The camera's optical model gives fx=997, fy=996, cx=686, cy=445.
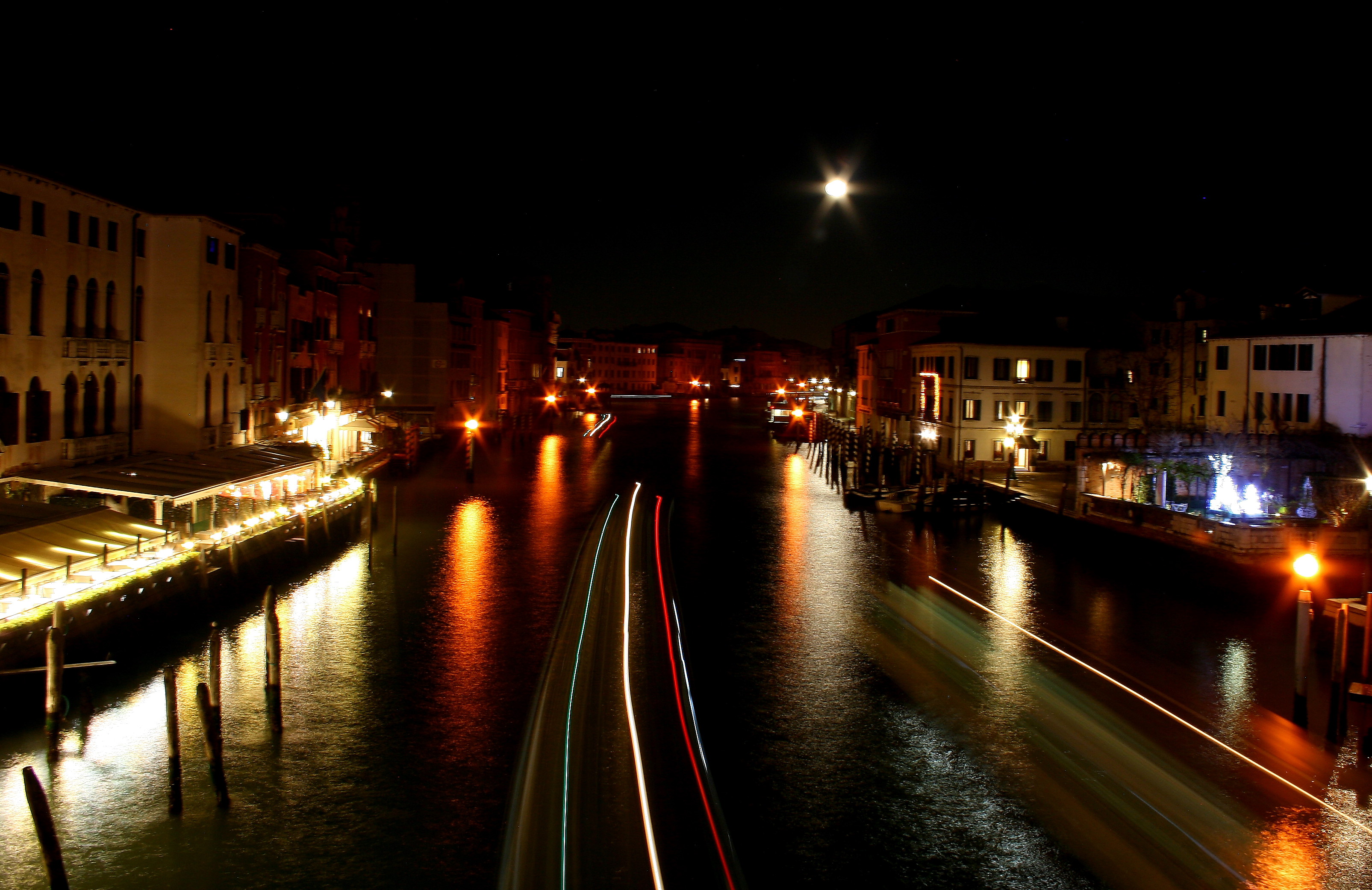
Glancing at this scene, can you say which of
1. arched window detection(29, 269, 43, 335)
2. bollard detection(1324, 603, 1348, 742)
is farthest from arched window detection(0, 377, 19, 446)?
bollard detection(1324, 603, 1348, 742)

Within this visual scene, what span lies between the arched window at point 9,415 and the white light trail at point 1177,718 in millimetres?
19582

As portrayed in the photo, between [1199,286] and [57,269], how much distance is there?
4386cm

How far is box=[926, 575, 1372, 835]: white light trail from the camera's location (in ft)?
36.3

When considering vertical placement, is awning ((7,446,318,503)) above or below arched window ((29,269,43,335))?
below

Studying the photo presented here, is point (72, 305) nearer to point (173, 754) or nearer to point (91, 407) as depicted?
point (91, 407)

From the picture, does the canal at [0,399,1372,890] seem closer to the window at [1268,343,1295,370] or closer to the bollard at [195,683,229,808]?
the bollard at [195,683,229,808]

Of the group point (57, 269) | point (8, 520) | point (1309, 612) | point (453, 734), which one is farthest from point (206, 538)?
point (1309, 612)

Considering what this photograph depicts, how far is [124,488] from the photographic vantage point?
750 inches

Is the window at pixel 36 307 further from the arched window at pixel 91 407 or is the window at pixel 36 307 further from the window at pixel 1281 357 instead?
the window at pixel 1281 357

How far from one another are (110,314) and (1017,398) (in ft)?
109

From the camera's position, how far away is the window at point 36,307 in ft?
65.4

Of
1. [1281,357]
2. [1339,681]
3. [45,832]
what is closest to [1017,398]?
[1281,357]

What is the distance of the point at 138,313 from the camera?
25312mm

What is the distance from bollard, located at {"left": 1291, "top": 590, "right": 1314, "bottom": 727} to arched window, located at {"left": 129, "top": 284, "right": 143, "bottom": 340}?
2517 cm
